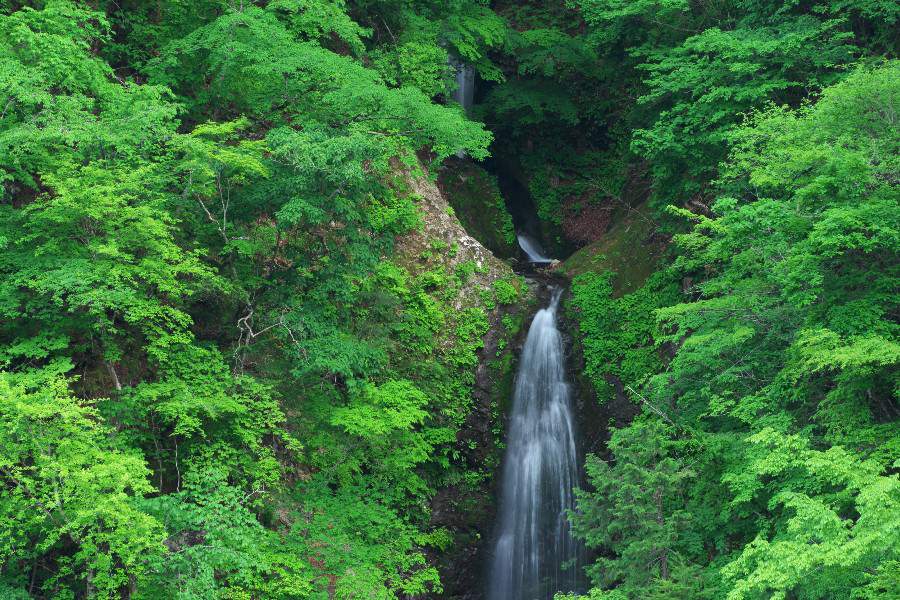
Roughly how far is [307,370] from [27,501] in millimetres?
4497

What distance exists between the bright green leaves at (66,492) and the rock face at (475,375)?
21.9 ft

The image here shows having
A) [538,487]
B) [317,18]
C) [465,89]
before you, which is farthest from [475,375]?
[465,89]

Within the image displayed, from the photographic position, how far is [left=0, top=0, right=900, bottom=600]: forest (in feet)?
28.2

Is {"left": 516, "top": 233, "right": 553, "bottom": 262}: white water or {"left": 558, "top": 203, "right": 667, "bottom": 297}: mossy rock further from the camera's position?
{"left": 516, "top": 233, "right": 553, "bottom": 262}: white water

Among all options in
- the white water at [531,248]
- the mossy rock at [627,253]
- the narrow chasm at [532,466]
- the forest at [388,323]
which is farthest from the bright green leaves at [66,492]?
the white water at [531,248]

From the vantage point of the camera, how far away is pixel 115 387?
10.4 metres

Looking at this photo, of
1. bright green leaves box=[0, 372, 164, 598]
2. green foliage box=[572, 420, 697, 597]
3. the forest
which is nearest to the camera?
bright green leaves box=[0, 372, 164, 598]

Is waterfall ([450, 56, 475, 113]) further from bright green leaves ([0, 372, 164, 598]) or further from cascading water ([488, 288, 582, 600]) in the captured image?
bright green leaves ([0, 372, 164, 598])

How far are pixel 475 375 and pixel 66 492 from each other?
340 inches

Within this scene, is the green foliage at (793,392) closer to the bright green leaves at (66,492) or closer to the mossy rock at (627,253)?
the mossy rock at (627,253)

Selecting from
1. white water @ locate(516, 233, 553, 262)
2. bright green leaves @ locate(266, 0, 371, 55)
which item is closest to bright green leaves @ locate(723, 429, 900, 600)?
bright green leaves @ locate(266, 0, 371, 55)

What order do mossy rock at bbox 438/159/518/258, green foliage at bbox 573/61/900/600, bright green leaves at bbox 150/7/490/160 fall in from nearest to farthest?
green foliage at bbox 573/61/900/600, bright green leaves at bbox 150/7/490/160, mossy rock at bbox 438/159/518/258

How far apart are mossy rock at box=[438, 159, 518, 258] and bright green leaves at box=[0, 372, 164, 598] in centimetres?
1276

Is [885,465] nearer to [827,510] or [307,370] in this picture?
[827,510]
